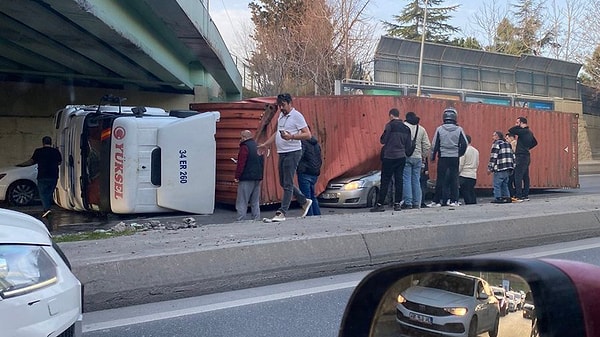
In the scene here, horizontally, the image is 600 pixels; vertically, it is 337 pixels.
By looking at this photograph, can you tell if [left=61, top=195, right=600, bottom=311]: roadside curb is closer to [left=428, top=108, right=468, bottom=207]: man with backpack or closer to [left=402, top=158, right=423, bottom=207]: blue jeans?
[left=402, top=158, right=423, bottom=207]: blue jeans

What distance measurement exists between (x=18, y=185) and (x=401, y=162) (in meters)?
10.3

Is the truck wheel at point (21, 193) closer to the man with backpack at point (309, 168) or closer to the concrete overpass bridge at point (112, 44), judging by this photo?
the concrete overpass bridge at point (112, 44)

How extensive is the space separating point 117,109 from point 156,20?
4.19 meters

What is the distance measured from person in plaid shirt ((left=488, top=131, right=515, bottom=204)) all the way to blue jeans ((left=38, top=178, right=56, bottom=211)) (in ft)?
28.7

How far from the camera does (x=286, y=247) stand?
23.2 feet

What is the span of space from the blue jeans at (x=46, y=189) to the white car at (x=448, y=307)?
12552 mm

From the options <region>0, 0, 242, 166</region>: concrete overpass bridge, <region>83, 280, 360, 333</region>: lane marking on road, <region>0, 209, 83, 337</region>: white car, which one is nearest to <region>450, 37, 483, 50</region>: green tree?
<region>0, 0, 242, 166</region>: concrete overpass bridge

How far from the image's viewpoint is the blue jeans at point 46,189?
13.6 m

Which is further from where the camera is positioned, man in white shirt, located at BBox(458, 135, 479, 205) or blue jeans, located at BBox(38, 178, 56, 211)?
man in white shirt, located at BBox(458, 135, 479, 205)

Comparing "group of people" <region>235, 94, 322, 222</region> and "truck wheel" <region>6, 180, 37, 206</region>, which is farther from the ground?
"group of people" <region>235, 94, 322, 222</region>

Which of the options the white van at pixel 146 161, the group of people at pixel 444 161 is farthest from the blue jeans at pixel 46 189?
the group of people at pixel 444 161

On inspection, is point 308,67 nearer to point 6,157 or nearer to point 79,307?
point 6,157

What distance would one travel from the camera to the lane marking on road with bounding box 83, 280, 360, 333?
5387 mm

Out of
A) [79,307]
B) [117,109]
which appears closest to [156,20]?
[117,109]
